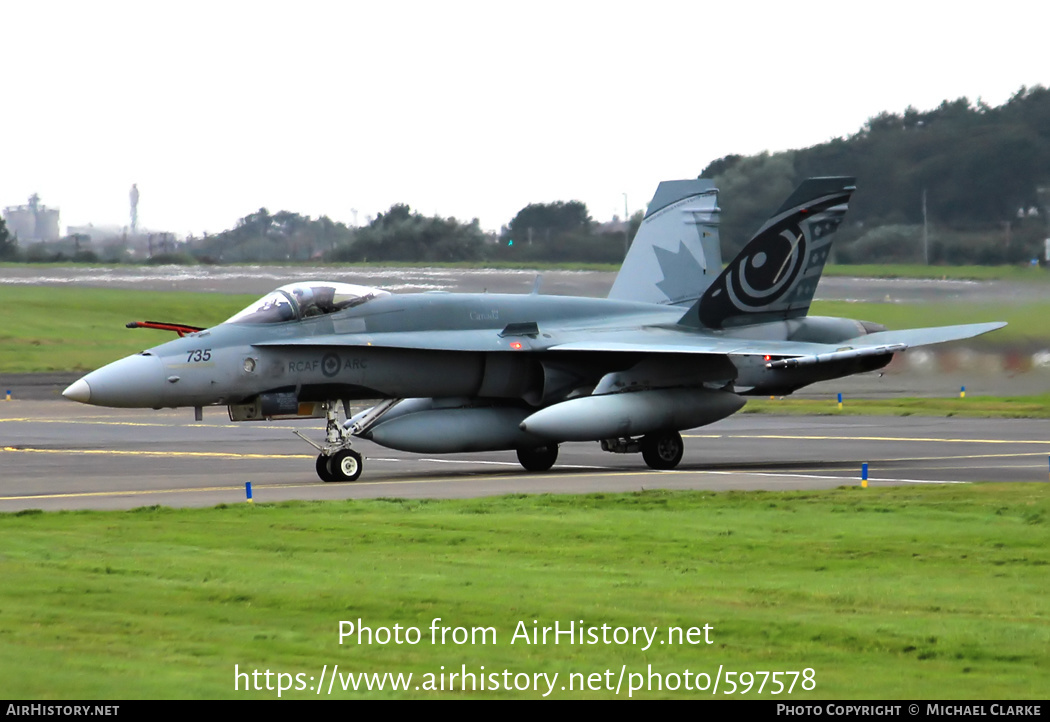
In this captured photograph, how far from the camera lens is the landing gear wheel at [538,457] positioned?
21.4 metres

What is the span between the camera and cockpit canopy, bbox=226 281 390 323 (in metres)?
19.8

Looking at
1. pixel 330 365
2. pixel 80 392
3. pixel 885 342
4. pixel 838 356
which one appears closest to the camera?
pixel 80 392

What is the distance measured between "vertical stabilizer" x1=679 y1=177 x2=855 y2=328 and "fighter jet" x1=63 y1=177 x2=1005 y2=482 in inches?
0.9

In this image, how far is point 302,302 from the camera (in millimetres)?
20031

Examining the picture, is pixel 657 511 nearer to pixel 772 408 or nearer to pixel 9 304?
pixel 772 408

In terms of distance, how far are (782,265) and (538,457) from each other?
16.9 feet

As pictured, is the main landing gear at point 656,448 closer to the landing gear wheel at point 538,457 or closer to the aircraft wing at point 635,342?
the landing gear wheel at point 538,457

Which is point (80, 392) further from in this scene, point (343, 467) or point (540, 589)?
point (540, 589)

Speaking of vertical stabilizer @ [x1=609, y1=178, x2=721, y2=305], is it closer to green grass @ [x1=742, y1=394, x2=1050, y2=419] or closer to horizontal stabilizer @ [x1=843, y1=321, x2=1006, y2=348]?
horizontal stabilizer @ [x1=843, y1=321, x2=1006, y2=348]

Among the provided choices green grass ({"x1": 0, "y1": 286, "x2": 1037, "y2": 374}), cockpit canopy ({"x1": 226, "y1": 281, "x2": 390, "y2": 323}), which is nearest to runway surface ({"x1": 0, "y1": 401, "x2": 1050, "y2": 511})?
cockpit canopy ({"x1": 226, "y1": 281, "x2": 390, "y2": 323})

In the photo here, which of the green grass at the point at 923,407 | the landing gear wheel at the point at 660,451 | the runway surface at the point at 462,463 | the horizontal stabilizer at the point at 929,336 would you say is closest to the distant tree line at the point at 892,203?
the green grass at the point at 923,407

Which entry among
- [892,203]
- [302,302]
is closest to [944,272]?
[892,203]

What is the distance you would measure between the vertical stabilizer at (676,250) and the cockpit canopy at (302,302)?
7.28 meters

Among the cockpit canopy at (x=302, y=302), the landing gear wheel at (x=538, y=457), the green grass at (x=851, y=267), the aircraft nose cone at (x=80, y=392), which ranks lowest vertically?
the landing gear wheel at (x=538, y=457)
